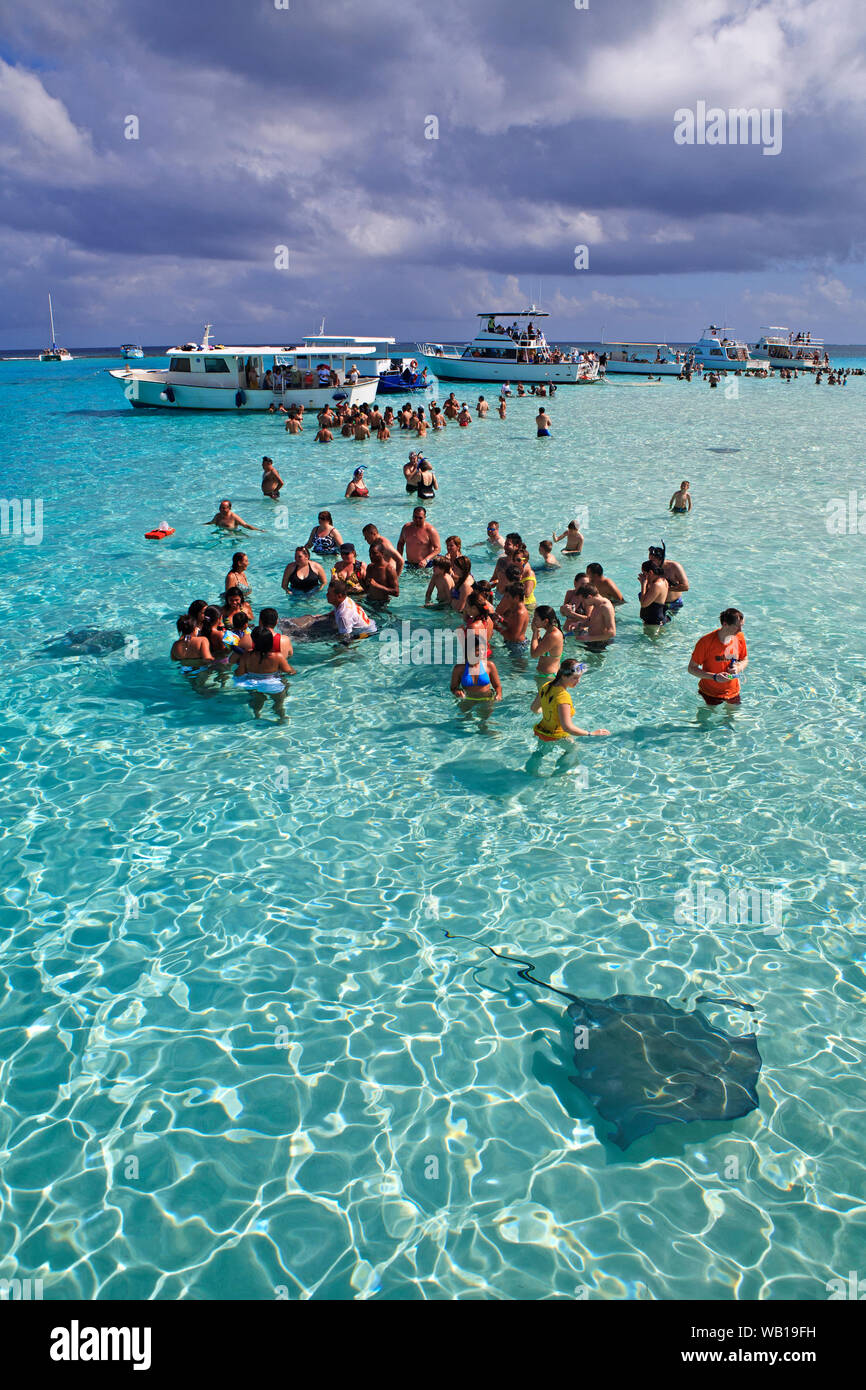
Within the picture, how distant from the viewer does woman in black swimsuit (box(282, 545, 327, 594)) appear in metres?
13.0

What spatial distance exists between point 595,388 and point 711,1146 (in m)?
63.9

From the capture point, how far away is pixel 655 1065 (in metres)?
4.80

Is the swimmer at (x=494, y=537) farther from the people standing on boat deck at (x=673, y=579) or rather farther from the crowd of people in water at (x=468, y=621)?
the people standing on boat deck at (x=673, y=579)

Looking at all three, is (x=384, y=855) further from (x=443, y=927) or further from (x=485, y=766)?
(x=485, y=766)

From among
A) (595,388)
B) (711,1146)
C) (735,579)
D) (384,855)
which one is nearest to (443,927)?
(384,855)

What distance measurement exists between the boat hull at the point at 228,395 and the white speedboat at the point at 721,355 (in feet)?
203

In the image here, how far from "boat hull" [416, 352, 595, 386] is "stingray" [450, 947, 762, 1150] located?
A: 56.2 m

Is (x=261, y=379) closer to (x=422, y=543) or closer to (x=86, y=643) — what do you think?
(x=422, y=543)

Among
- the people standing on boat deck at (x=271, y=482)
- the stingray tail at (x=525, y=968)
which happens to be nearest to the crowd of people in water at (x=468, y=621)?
the stingray tail at (x=525, y=968)

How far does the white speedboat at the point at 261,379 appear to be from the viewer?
120ft

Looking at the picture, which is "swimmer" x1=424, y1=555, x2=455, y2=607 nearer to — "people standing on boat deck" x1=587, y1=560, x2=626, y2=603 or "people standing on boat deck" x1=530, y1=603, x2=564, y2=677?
"people standing on boat deck" x1=587, y1=560, x2=626, y2=603

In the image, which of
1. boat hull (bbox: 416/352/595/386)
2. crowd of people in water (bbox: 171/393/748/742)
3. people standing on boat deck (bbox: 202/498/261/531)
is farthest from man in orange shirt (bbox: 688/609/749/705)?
boat hull (bbox: 416/352/595/386)
